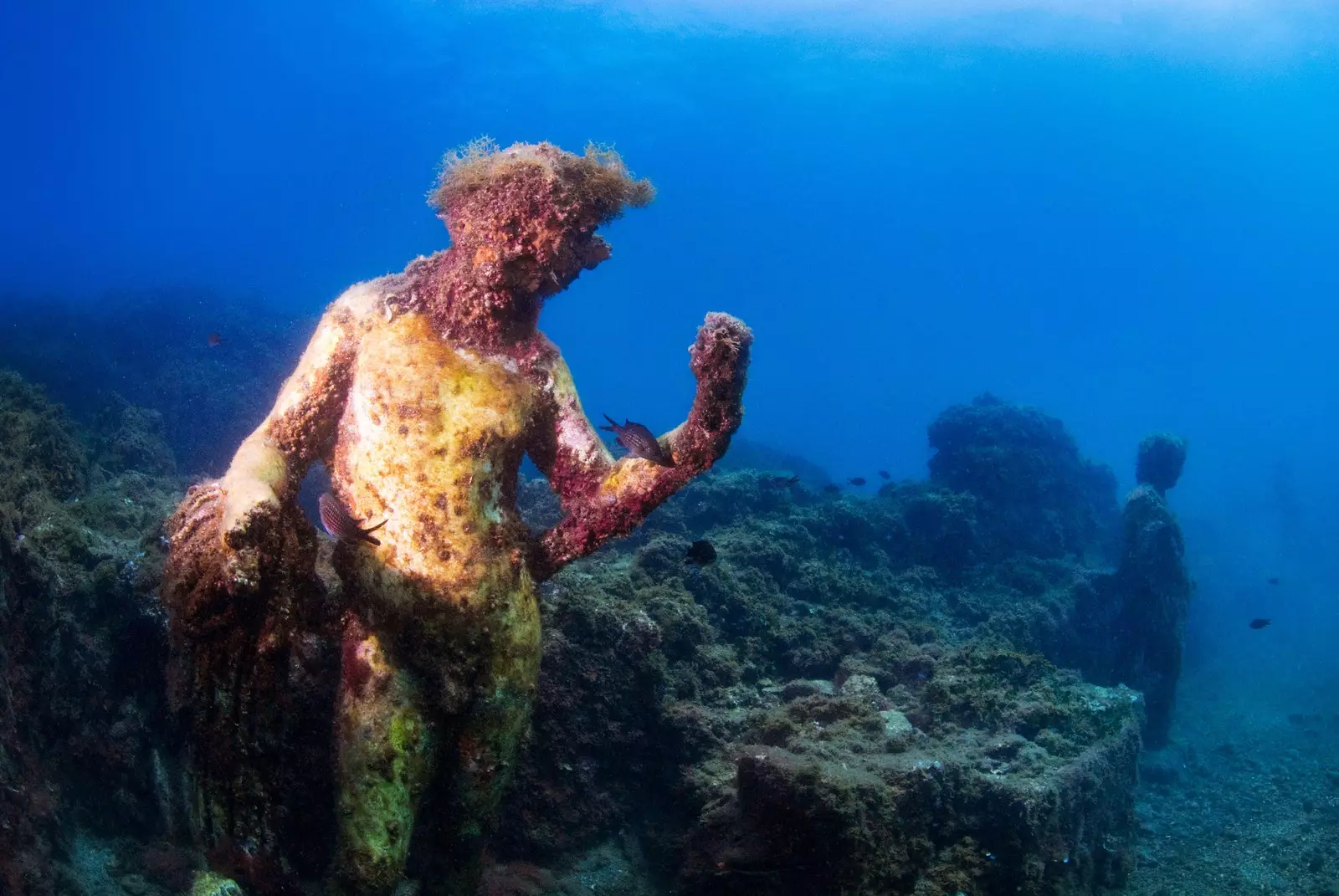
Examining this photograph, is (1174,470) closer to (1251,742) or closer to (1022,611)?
(1251,742)

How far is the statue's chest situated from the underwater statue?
0.03 ft

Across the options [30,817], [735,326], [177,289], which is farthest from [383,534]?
[177,289]

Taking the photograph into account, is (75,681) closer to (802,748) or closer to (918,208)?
(802,748)

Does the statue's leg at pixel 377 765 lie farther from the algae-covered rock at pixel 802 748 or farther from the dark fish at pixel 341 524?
the algae-covered rock at pixel 802 748

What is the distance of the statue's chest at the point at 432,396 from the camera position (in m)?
3.29

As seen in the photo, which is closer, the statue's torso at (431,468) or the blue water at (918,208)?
the statue's torso at (431,468)

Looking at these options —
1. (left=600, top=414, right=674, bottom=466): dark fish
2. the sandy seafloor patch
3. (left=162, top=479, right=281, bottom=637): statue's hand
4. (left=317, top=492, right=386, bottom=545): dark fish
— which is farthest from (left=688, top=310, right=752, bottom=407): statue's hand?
the sandy seafloor patch

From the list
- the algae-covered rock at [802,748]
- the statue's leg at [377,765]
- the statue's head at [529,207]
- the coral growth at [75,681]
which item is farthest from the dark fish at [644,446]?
the coral growth at [75,681]

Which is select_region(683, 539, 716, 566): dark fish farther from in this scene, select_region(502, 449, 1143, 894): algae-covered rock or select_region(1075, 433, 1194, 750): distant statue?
select_region(1075, 433, 1194, 750): distant statue

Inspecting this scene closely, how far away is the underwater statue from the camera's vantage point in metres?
2.99

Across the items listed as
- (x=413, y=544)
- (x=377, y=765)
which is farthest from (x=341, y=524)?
(x=377, y=765)

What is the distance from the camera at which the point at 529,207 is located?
11.2ft

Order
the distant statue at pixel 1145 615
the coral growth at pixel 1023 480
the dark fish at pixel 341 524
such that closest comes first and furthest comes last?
the dark fish at pixel 341 524, the distant statue at pixel 1145 615, the coral growth at pixel 1023 480

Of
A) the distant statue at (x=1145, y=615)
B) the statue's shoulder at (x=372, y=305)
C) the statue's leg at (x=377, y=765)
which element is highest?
the distant statue at (x=1145, y=615)
